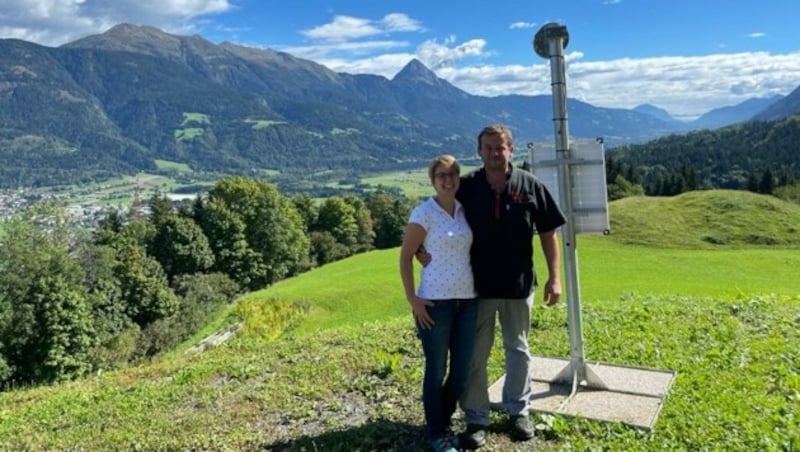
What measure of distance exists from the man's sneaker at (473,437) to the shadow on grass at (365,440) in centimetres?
39

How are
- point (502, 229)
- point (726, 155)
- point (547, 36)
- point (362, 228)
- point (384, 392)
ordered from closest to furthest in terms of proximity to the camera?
1. point (502, 229)
2. point (547, 36)
3. point (384, 392)
4. point (362, 228)
5. point (726, 155)

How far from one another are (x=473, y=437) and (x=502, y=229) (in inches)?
71.6

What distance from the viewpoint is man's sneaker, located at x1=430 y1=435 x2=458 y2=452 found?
198 inches

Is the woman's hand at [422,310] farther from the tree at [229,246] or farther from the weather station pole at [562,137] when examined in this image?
the tree at [229,246]

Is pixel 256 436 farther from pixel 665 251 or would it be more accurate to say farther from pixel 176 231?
pixel 176 231

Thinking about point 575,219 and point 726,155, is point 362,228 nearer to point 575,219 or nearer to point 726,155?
point 575,219

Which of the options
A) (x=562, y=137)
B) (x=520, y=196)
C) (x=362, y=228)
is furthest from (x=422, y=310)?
(x=362, y=228)

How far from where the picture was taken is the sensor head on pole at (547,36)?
6.02 metres

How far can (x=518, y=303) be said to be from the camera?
202 inches

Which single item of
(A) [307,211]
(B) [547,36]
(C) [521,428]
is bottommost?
(A) [307,211]

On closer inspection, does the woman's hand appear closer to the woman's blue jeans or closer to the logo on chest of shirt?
the woman's blue jeans

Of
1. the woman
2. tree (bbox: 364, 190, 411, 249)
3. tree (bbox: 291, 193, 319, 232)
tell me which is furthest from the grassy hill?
tree (bbox: 364, 190, 411, 249)

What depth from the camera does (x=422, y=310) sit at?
15.5ft

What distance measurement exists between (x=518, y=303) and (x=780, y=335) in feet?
16.7
